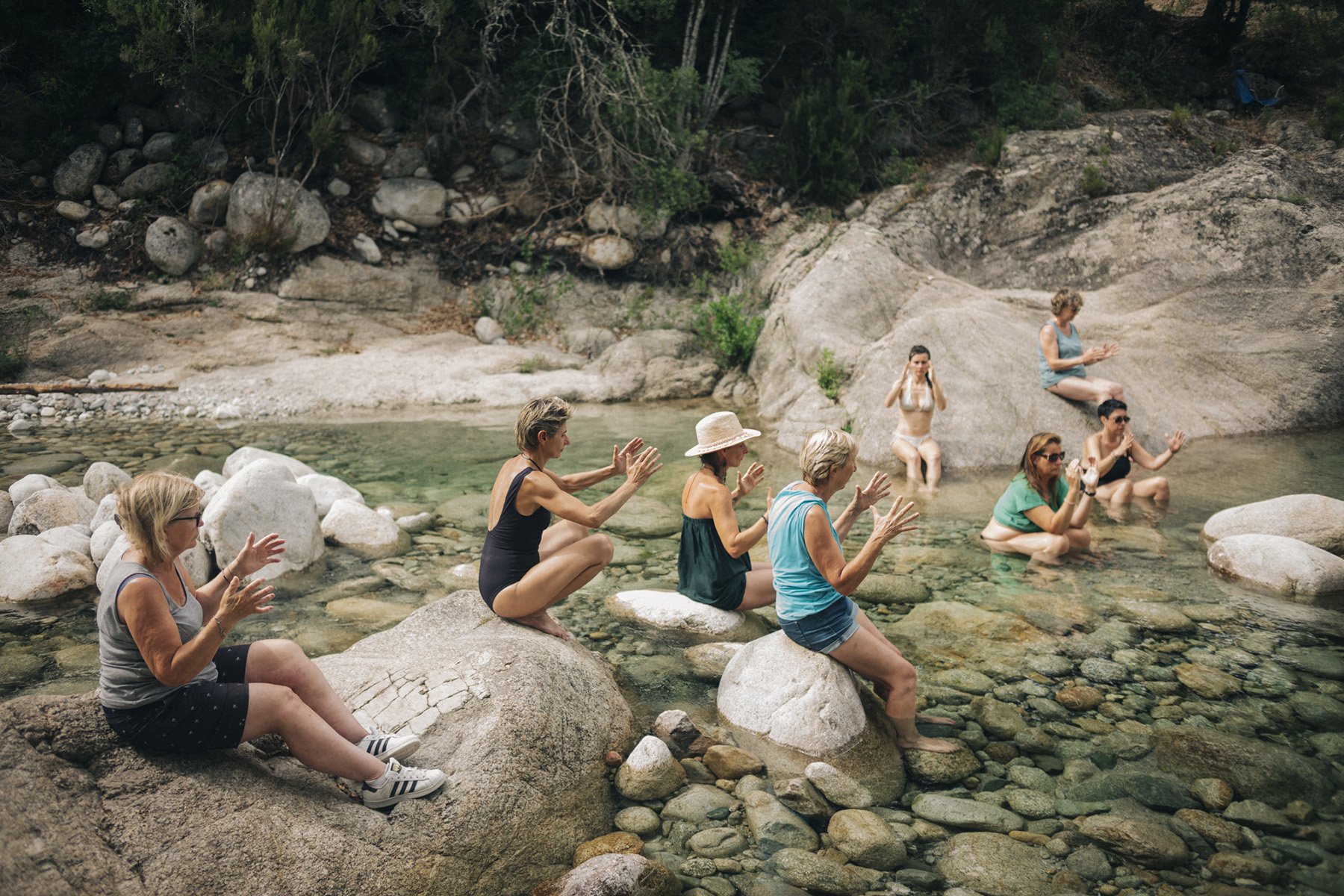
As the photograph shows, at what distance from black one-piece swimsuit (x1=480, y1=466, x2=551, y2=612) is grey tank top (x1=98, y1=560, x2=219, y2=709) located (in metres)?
1.85

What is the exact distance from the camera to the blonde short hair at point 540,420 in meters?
4.62

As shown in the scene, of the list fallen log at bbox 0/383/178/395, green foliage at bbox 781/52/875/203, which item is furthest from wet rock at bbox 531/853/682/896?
green foliage at bbox 781/52/875/203

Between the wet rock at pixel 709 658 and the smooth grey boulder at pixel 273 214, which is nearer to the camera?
the wet rock at pixel 709 658

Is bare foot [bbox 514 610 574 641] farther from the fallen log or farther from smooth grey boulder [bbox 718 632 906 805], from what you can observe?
the fallen log

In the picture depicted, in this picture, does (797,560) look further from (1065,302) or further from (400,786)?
(1065,302)

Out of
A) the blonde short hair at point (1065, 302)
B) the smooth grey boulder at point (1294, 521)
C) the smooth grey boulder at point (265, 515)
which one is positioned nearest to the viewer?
the smooth grey boulder at point (265, 515)

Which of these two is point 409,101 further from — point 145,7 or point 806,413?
point 806,413

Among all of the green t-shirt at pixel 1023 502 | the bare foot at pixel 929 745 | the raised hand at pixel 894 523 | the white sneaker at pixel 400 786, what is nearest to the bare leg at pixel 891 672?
the bare foot at pixel 929 745

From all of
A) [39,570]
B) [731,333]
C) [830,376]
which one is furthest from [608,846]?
[731,333]

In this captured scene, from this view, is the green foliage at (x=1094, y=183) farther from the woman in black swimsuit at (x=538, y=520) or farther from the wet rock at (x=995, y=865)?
the wet rock at (x=995, y=865)

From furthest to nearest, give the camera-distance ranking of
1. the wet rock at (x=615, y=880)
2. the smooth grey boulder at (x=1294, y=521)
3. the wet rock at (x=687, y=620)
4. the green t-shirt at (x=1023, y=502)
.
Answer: the green t-shirt at (x=1023, y=502)
the smooth grey boulder at (x=1294, y=521)
the wet rock at (x=687, y=620)
the wet rock at (x=615, y=880)

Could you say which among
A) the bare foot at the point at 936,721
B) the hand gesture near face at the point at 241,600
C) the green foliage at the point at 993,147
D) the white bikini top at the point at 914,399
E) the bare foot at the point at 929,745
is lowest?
the bare foot at the point at 936,721

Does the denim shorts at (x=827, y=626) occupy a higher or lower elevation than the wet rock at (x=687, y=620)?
higher

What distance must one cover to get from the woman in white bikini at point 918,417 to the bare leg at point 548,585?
5050 millimetres
